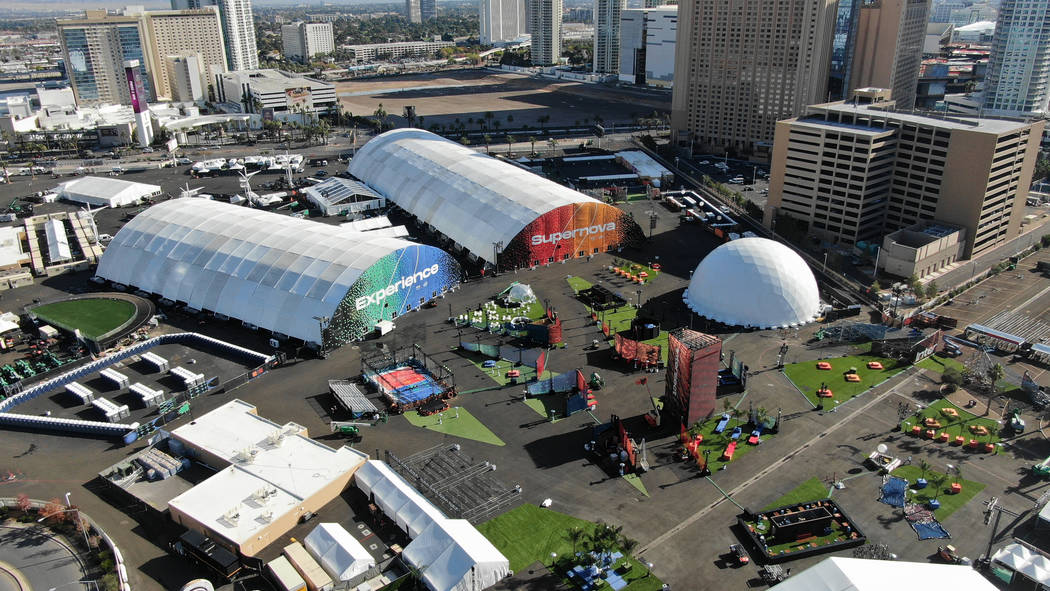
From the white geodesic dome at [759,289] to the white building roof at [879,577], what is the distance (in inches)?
1388

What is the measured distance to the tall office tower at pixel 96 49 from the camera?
7549 inches

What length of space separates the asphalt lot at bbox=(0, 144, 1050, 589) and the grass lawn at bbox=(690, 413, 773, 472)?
0.82 meters

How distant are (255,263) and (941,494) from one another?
6315 centimetres

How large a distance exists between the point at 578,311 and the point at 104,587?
47.4m

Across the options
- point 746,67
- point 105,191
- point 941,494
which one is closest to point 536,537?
point 941,494

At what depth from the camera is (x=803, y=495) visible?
47.6m

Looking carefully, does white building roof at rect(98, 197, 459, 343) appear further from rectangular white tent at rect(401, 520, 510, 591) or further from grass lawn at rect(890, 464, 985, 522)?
grass lawn at rect(890, 464, 985, 522)

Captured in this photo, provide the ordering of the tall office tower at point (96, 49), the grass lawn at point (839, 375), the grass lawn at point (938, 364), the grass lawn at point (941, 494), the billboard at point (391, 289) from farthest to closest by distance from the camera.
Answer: the tall office tower at point (96, 49)
the billboard at point (391, 289)
the grass lawn at point (938, 364)
the grass lawn at point (839, 375)
the grass lawn at point (941, 494)

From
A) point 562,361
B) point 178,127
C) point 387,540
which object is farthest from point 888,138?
point 178,127

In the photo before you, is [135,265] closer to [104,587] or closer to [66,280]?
[66,280]

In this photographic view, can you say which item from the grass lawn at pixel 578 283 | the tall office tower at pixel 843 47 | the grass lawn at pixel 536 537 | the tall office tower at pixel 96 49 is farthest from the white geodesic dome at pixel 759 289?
the tall office tower at pixel 96 49

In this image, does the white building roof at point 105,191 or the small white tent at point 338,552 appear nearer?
the small white tent at point 338,552

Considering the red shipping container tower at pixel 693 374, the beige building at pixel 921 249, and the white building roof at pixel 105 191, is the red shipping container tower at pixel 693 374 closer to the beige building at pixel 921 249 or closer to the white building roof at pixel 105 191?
the beige building at pixel 921 249

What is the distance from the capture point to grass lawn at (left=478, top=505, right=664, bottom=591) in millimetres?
41291
